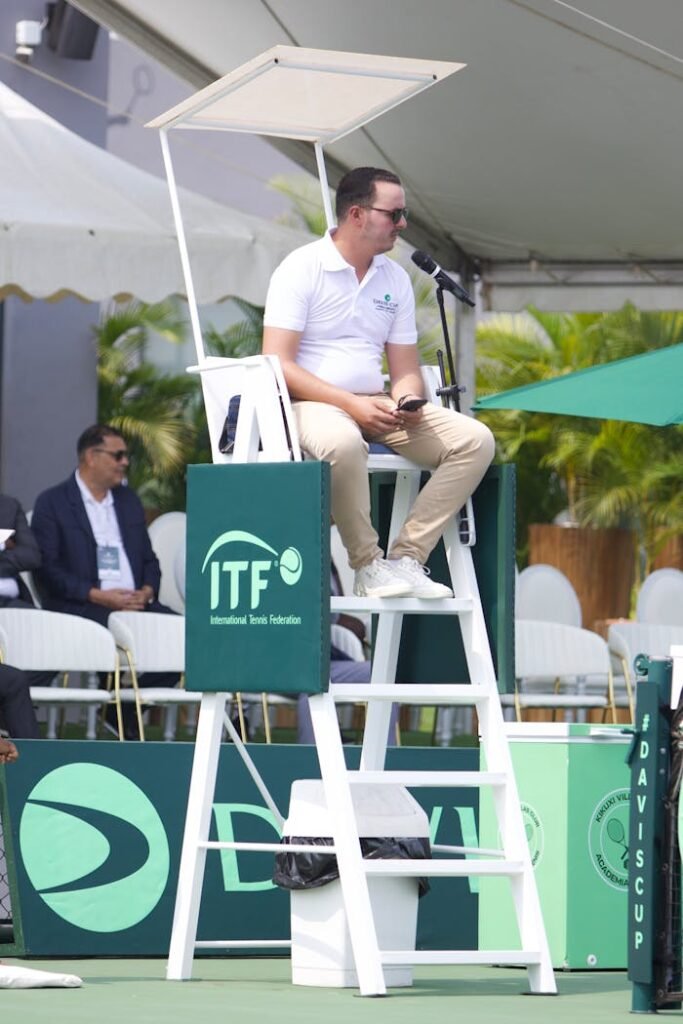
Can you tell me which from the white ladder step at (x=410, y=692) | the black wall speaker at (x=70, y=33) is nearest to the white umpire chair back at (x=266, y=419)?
the white ladder step at (x=410, y=692)

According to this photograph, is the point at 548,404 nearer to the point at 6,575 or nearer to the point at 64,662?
the point at 64,662

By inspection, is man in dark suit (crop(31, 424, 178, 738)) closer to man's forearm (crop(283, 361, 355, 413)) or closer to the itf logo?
the itf logo

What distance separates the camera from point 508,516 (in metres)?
5.16

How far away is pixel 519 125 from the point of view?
8.93m

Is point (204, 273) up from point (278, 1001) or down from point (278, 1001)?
up

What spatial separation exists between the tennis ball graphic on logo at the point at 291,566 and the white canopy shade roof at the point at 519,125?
3.27 meters

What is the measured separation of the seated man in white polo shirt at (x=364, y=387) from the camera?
16.3 feet

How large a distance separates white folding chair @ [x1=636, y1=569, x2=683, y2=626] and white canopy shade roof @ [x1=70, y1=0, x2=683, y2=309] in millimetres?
1834

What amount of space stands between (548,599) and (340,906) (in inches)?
212

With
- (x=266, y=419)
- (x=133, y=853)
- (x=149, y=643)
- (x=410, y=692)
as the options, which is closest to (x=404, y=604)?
(x=410, y=692)

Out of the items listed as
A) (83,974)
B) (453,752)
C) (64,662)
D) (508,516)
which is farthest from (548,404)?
(64,662)

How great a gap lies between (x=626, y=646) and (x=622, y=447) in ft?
33.1

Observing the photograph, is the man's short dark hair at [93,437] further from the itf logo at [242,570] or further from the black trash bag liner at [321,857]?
the black trash bag liner at [321,857]

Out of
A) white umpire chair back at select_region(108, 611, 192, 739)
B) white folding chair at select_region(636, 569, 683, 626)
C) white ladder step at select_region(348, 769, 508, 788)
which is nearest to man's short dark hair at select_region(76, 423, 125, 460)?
white umpire chair back at select_region(108, 611, 192, 739)
